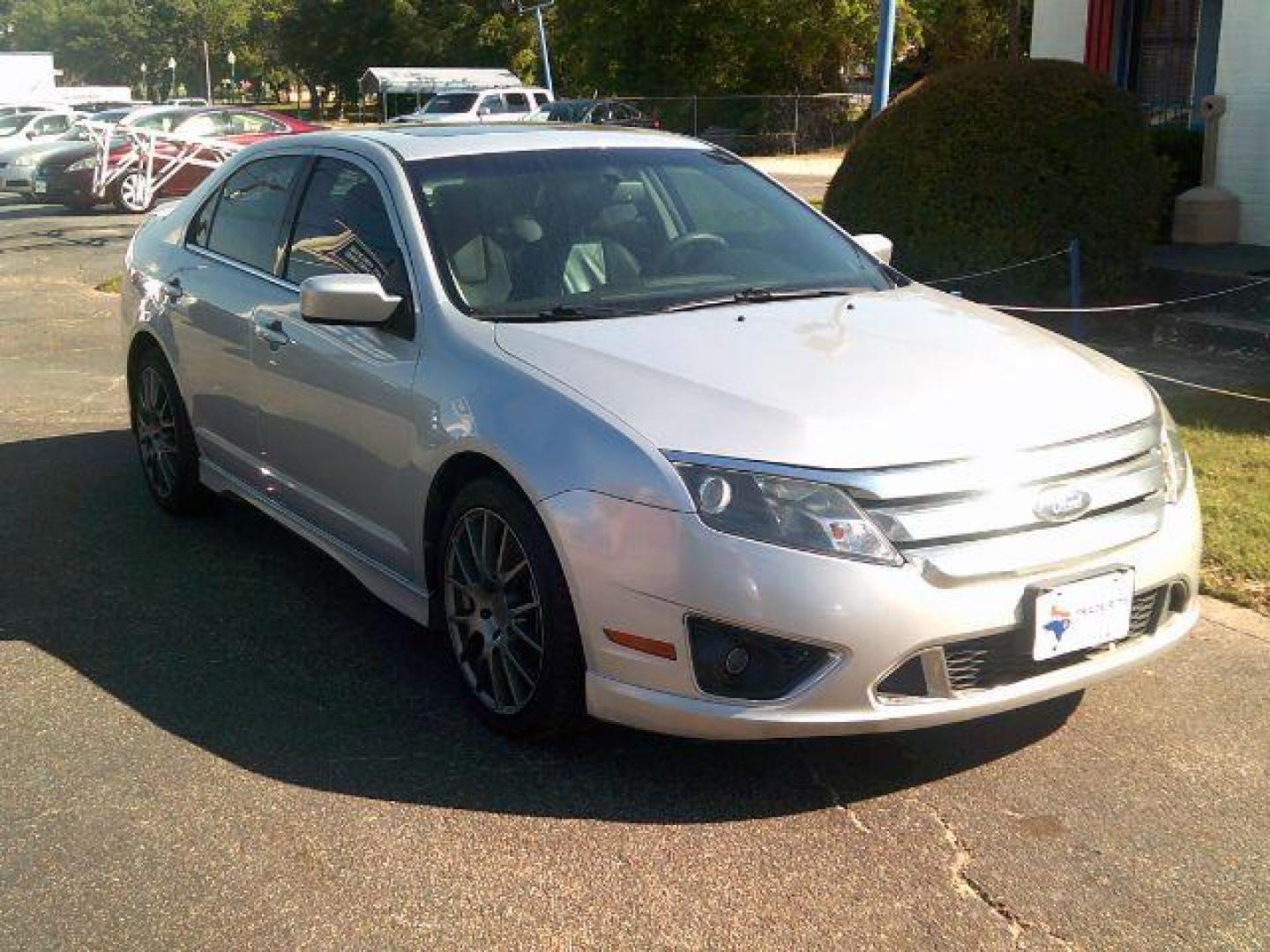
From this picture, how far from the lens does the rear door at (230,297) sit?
17.6 feet

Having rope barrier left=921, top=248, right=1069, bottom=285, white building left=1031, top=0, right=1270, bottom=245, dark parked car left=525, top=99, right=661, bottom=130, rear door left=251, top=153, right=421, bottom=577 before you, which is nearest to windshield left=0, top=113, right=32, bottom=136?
dark parked car left=525, top=99, right=661, bottom=130

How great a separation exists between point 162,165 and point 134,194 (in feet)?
2.24

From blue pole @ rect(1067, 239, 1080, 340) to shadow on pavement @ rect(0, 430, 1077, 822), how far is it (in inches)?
214

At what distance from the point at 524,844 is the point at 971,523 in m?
1.33

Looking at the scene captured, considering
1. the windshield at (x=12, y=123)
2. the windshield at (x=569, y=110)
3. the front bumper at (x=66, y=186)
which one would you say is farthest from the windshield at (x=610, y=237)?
the windshield at (x=569, y=110)

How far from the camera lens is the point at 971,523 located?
3414 millimetres

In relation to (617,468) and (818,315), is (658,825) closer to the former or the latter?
(617,468)

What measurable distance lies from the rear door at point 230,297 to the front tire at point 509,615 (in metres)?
1.49

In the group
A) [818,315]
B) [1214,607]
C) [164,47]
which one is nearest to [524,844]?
[818,315]

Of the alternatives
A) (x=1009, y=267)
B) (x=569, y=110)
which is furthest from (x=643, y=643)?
(x=569, y=110)

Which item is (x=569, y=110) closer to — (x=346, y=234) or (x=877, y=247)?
(x=877, y=247)

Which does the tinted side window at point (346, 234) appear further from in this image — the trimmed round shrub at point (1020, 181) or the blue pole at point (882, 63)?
the blue pole at point (882, 63)

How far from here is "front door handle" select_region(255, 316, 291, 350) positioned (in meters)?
5.03

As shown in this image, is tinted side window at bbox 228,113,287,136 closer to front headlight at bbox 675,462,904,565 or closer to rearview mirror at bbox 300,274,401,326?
rearview mirror at bbox 300,274,401,326
